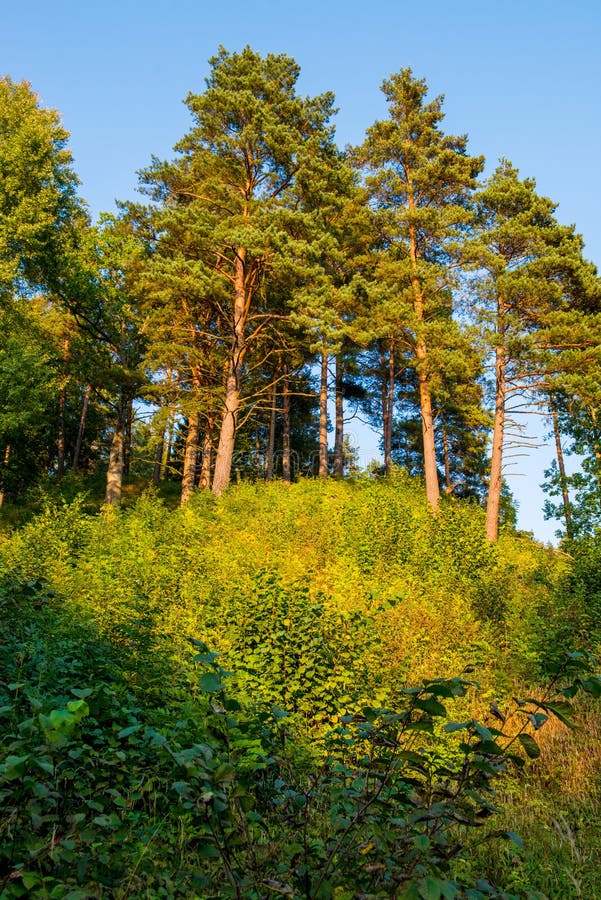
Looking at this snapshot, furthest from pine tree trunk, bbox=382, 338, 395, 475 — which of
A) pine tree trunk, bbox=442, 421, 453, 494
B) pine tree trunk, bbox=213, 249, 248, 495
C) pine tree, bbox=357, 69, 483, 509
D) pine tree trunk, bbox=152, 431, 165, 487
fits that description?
pine tree trunk, bbox=152, 431, 165, 487

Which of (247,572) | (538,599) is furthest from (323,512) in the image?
(247,572)

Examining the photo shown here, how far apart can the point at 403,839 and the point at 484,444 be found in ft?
105

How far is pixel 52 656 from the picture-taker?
182 inches

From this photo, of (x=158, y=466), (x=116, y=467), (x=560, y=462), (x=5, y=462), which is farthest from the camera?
(x=158, y=466)

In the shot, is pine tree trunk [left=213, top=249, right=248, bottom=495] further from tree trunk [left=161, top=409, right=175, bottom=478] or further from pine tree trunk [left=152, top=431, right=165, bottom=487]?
pine tree trunk [left=152, top=431, right=165, bottom=487]

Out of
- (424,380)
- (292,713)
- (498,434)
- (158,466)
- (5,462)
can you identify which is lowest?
(292,713)

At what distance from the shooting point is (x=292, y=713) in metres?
5.35

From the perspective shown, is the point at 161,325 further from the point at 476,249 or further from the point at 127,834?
the point at 127,834

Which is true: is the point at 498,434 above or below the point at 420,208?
below

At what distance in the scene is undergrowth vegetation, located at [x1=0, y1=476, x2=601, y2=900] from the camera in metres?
1.89

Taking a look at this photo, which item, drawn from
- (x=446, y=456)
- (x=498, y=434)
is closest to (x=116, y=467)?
(x=498, y=434)

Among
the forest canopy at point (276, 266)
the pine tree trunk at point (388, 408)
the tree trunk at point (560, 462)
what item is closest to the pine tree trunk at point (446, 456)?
the pine tree trunk at point (388, 408)

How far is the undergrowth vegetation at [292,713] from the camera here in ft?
6.19

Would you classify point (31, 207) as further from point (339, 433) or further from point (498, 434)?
point (498, 434)
